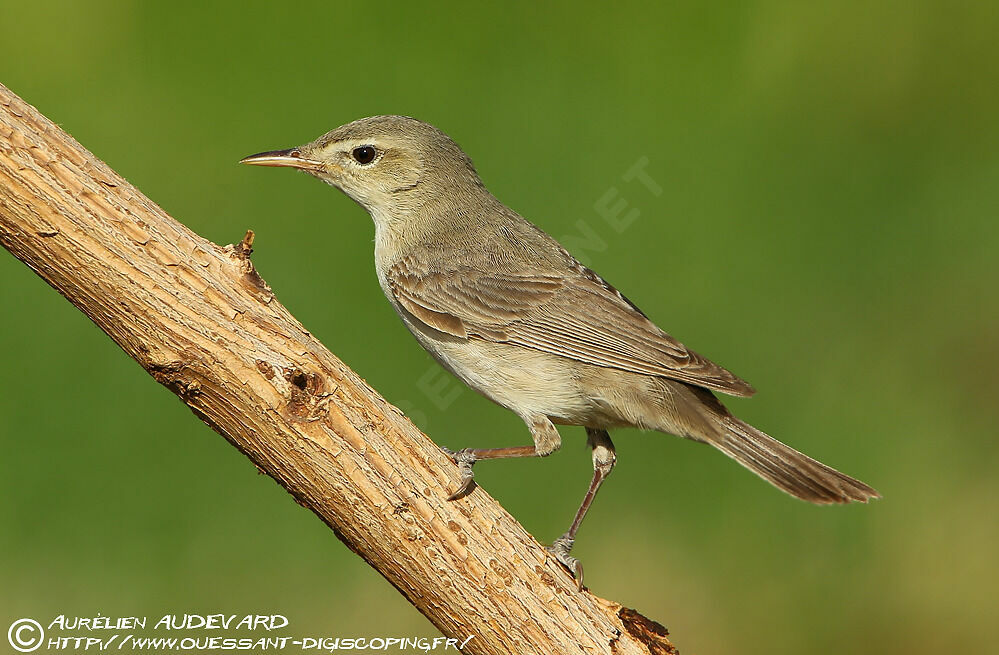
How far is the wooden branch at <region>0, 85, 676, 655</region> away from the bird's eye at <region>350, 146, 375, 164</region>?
1816mm

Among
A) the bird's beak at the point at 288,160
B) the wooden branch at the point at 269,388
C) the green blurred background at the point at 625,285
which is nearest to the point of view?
the wooden branch at the point at 269,388

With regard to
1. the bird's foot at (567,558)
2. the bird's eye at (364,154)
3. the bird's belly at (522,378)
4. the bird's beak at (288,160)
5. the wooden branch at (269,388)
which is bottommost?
the wooden branch at (269,388)

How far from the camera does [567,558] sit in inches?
175

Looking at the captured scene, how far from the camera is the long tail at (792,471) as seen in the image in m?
4.78

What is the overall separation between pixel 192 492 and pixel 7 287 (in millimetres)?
2006

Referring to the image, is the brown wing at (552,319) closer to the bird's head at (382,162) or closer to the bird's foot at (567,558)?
the bird's head at (382,162)

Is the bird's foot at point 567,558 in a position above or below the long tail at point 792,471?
below

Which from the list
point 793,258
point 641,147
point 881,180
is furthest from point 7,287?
point 881,180

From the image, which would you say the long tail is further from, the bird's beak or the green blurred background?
the bird's beak

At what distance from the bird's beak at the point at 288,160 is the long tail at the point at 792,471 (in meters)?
2.44

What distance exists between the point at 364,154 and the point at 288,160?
39 cm

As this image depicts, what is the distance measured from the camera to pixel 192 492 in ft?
22.0

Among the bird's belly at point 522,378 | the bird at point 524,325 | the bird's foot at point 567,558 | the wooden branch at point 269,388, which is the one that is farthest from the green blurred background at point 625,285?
the wooden branch at point 269,388

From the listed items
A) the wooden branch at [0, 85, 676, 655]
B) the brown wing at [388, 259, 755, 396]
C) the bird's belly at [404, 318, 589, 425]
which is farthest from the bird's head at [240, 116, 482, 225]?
the wooden branch at [0, 85, 676, 655]
